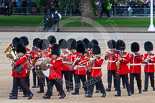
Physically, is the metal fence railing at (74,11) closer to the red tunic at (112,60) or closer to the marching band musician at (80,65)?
the red tunic at (112,60)

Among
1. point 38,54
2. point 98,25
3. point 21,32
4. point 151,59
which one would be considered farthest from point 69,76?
point 98,25

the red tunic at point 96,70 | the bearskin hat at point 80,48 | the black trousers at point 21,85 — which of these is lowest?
the black trousers at point 21,85

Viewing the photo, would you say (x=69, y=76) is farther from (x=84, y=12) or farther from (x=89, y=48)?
(x=84, y=12)

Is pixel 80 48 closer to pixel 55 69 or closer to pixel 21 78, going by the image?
pixel 55 69

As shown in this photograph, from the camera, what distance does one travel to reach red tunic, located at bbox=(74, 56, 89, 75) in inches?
633

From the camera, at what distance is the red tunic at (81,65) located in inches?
633

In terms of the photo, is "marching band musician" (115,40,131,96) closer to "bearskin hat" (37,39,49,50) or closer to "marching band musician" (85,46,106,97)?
"marching band musician" (85,46,106,97)

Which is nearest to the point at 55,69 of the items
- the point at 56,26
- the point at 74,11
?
the point at 56,26

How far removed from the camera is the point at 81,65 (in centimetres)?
1625

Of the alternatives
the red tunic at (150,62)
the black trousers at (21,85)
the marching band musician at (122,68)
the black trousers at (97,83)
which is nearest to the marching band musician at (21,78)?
the black trousers at (21,85)

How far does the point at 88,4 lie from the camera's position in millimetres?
44375

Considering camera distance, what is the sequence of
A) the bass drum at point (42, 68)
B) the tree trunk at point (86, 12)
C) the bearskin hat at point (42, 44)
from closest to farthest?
1. the bass drum at point (42, 68)
2. the bearskin hat at point (42, 44)
3. the tree trunk at point (86, 12)

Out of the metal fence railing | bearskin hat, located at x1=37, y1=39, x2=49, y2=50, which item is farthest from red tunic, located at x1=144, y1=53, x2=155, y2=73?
the metal fence railing

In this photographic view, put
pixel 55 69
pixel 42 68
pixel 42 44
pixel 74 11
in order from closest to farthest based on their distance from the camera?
pixel 42 68, pixel 55 69, pixel 42 44, pixel 74 11
